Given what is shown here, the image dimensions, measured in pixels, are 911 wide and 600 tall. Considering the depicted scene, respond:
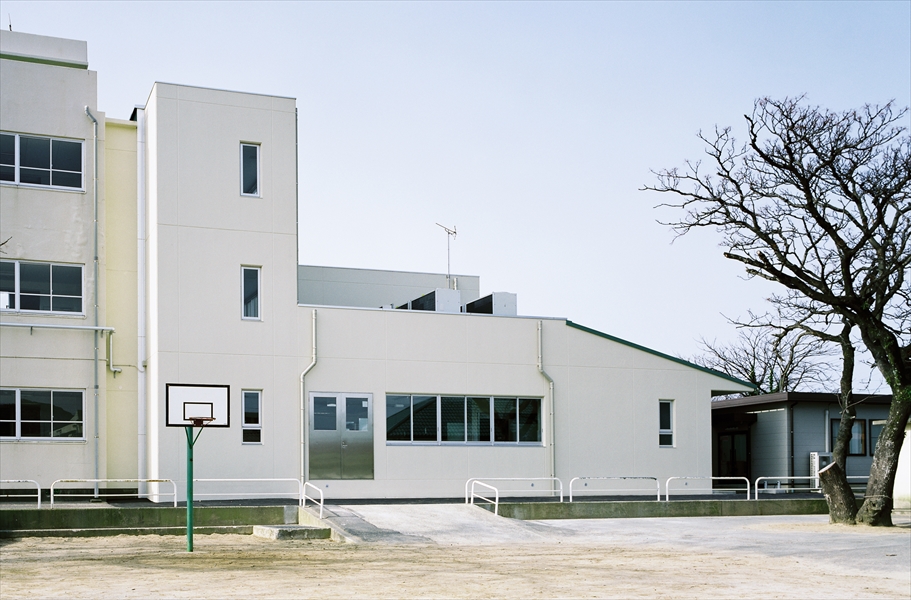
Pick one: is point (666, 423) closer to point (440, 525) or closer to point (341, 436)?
point (341, 436)

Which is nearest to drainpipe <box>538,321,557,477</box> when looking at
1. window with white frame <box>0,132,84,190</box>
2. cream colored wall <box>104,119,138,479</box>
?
cream colored wall <box>104,119,138,479</box>

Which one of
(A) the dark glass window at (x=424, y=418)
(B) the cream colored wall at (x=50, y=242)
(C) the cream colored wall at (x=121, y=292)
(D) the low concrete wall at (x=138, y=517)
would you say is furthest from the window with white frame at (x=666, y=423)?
(B) the cream colored wall at (x=50, y=242)

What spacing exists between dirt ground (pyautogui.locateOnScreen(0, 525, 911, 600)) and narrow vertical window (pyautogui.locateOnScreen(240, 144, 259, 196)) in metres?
8.96

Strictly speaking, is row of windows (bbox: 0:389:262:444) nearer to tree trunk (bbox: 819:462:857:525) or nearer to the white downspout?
the white downspout

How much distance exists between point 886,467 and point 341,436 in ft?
37.1

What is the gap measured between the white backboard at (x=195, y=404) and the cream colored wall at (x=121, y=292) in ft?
19.6

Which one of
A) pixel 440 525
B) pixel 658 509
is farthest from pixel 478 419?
pixel 440 525

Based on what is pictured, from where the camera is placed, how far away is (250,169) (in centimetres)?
2361

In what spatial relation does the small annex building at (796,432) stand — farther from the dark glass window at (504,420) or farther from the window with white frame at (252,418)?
the window with white frame at (252,418)

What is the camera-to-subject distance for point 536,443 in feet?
81.8

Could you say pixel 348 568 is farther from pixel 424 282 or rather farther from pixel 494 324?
pixel 424 282

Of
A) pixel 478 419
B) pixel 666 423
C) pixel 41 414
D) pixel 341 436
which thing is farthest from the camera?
pixel 666 423

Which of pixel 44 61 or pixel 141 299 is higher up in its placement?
pixel 44 61

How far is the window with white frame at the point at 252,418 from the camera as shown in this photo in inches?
890
